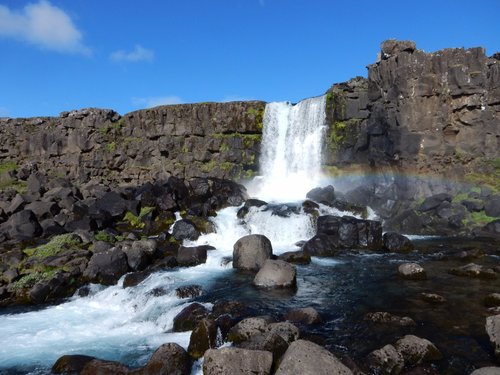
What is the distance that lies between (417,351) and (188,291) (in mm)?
8998

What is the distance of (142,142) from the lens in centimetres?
4569

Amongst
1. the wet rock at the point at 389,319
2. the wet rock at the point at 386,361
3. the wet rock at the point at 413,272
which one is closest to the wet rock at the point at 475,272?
the wet rock at the point at 413,272

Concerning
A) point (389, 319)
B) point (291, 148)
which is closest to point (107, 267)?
point (389, 319)

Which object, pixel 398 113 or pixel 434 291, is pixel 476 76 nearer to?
pixel 398 113

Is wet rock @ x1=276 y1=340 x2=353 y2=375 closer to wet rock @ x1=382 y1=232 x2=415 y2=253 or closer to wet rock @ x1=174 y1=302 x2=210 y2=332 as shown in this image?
wet rock @ x1=174 y1=302 x2=210 y2=332

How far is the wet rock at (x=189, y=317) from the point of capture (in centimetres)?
1287

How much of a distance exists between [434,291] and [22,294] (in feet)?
54.9

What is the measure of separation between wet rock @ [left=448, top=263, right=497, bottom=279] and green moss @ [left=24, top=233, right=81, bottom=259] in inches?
748

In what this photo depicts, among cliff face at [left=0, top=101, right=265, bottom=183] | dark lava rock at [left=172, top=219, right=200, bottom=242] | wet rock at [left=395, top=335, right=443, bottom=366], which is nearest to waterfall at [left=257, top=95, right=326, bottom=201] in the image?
cliff face at [left=0, top=101, right=265, bottom=183]

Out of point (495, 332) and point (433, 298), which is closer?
point (495, 332)

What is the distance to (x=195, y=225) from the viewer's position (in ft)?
87.1

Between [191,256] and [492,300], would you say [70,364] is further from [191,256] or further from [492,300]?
[492,300]

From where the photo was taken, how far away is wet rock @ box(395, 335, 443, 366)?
9750mm

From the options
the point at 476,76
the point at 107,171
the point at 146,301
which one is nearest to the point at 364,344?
the point at 146,301
